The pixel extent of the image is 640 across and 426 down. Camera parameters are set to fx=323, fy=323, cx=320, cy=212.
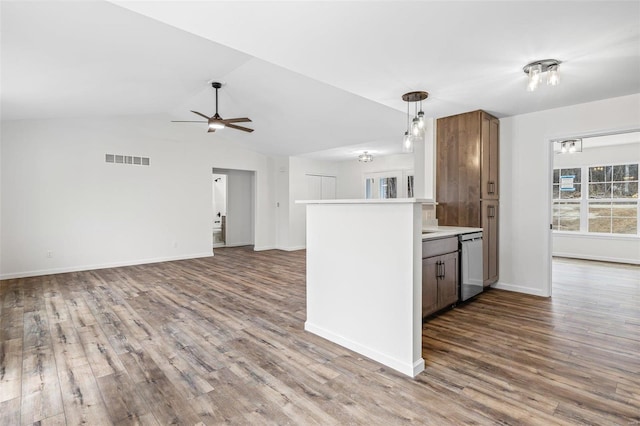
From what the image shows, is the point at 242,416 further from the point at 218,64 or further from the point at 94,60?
the point at 218,64

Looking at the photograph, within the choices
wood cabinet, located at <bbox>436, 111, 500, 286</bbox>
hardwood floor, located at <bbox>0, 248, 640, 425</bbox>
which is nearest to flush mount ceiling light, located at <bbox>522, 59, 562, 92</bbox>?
wood cabinet, located at <bbox>436, 111, 500, 286</bbox>

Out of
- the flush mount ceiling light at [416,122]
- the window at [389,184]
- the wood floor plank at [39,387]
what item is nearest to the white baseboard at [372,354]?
the wood floor plank at [39,387]

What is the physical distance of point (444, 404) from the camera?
1.90 meters

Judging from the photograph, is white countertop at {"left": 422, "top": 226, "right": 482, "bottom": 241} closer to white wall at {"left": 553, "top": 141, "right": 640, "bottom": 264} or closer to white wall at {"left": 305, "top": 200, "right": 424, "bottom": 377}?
white wall at {"left": 305, "top": 200, "right": 424, "bottom": 377}

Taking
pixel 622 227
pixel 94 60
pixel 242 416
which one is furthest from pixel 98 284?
pixel 622 227

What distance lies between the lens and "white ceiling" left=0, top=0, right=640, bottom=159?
2047mm

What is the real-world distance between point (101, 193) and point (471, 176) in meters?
6.30

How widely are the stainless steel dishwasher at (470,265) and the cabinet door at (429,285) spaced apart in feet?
1.97

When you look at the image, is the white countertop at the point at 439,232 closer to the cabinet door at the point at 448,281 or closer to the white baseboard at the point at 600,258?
the cabinet door at the point at 448,281

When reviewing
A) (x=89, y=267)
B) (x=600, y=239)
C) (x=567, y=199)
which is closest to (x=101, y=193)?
(x=89, y=267)

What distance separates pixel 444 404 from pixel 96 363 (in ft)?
8.15

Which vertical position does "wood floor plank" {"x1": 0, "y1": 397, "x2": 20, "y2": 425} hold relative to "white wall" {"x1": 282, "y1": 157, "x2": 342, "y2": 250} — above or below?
below

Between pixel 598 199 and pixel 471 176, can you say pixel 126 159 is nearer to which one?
pixel 471 176

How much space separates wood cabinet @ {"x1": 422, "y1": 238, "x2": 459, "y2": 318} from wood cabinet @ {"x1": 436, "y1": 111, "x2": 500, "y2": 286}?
2.88ft
